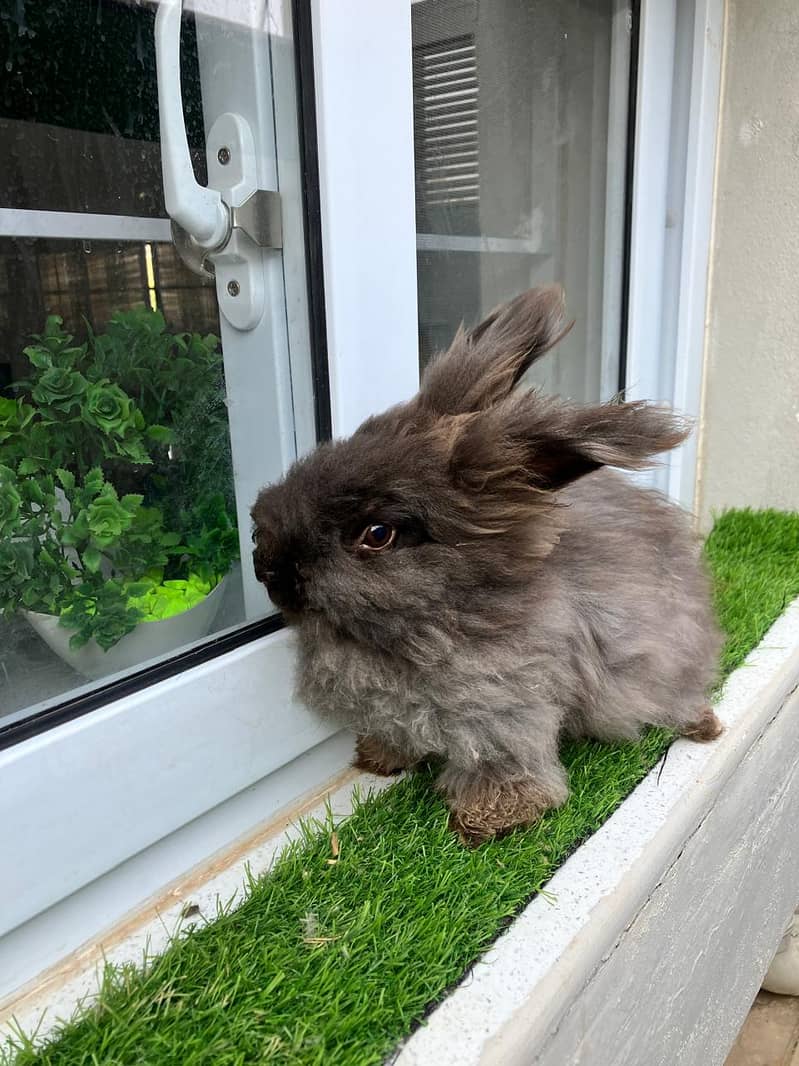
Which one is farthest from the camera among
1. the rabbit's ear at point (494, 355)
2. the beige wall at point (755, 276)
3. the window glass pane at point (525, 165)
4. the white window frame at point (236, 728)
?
the beige wall at point (755, 276)

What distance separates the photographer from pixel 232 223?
1.15 m

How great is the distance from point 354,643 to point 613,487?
0.55 meters

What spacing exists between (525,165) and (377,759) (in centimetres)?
144

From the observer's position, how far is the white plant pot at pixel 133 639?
Answer: 1.05 meters

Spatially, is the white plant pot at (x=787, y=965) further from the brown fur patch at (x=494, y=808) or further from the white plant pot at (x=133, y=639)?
the white plant pot at (x=133, y=639)

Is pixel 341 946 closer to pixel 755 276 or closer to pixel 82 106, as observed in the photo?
pixel 82 106

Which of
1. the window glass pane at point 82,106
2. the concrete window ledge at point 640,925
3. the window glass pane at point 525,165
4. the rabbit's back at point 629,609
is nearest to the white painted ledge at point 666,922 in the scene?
the concrete window ledge at point 640,925

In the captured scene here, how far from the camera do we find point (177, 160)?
105cm

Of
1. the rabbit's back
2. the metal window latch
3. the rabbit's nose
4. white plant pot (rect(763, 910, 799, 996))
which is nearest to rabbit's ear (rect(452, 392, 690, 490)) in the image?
the rabbit's back

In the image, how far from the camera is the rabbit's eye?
39.2 inches

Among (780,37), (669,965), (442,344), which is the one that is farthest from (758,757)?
(780,37)

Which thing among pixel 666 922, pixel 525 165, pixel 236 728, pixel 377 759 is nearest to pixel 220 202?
pixel 236 728

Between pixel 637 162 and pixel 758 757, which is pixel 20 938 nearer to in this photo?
pixel 758 757

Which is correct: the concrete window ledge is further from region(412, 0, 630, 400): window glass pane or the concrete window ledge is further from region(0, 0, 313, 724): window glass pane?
region(412, 0, 630, 400): window glass pane
